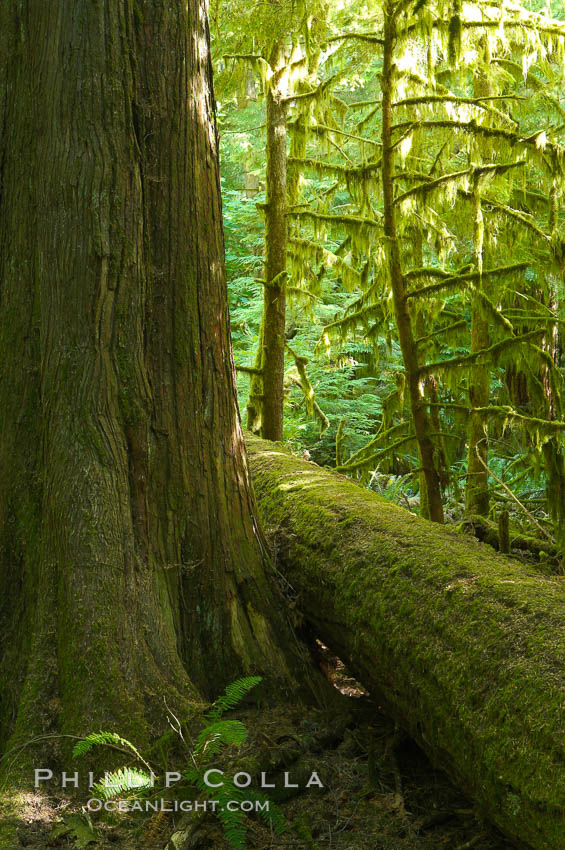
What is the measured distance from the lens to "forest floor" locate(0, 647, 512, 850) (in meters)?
2.78

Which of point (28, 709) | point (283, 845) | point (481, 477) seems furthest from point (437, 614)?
point (481, 477)

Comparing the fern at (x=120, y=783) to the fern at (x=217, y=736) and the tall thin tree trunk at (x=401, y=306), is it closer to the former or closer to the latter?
the fern at (x=217, y=736)

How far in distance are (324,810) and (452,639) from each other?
0.98 meters

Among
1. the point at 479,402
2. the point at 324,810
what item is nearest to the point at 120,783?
the point at 324,810

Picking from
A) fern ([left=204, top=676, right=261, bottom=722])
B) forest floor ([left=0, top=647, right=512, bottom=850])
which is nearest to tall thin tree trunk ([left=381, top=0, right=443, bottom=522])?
forest floor ([left=0, top=647, right=512, bottom=850])

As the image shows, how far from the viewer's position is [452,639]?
308 cm

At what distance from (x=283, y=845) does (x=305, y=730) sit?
78 cm

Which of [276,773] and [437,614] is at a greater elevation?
[437,614]

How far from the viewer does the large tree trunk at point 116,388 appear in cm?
335

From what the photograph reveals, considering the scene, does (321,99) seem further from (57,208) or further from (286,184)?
(57,208)

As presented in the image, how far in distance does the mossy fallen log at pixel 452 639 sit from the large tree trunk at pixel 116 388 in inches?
19.6

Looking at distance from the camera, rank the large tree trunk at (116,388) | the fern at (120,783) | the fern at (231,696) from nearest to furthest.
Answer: the fern at (120,783) < the fern at (231,696) < the large tree trunk at (116,388)

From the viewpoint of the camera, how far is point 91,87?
141 inches

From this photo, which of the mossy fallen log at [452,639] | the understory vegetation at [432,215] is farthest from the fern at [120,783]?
the understory vegetation at [432,215]
